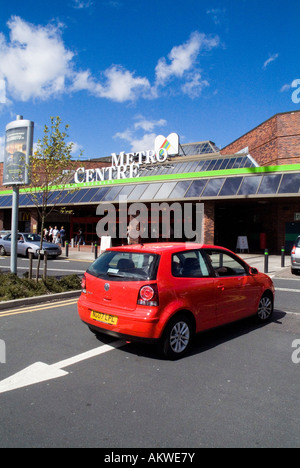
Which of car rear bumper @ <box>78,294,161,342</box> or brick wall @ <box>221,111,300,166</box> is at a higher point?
brick wall @ <box>221,111,300,166</box>

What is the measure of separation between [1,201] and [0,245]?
12.2m

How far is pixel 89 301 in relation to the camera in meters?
4.95

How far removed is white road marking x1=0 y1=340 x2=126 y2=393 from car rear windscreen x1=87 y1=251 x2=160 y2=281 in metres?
1.13

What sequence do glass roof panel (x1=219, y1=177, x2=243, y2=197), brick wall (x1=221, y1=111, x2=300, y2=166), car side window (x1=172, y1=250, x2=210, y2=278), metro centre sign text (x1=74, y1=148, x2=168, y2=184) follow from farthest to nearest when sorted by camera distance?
metro centre sign text (x1=74, y1=148, x2=168, y2=184) → brick wall (x1=221, y1=111, x2=300, y2=166) → glass roof panel (x1=219, y1=177, x2=243, y2=197) → car side window (x1=172, y1=250, x2=210, y2=278)

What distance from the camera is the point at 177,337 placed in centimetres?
446

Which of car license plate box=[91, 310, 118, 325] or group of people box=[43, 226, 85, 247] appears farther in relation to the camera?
group of people box=[43, 226, 85, 247]

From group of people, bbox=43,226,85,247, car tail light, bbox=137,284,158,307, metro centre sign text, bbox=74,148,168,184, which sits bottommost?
car tail light, bbox=137,284,158,307

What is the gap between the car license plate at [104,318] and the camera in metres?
4.45

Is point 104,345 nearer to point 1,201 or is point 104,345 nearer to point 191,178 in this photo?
point 191,178

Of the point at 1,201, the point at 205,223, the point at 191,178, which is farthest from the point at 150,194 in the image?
the point at 1,201

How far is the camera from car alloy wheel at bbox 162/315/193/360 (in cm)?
431

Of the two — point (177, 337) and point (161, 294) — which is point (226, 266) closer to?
point (177, 337)

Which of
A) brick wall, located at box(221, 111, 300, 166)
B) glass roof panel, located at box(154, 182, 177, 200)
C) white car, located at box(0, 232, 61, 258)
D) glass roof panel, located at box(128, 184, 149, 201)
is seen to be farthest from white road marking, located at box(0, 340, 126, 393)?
brick wall, located at box(221, 111, 300, 166)

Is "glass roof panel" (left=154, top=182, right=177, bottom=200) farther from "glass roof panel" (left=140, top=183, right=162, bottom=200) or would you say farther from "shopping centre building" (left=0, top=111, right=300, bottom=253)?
"glass roof panel" (left=140, top=183, right=162, bottom=200)
